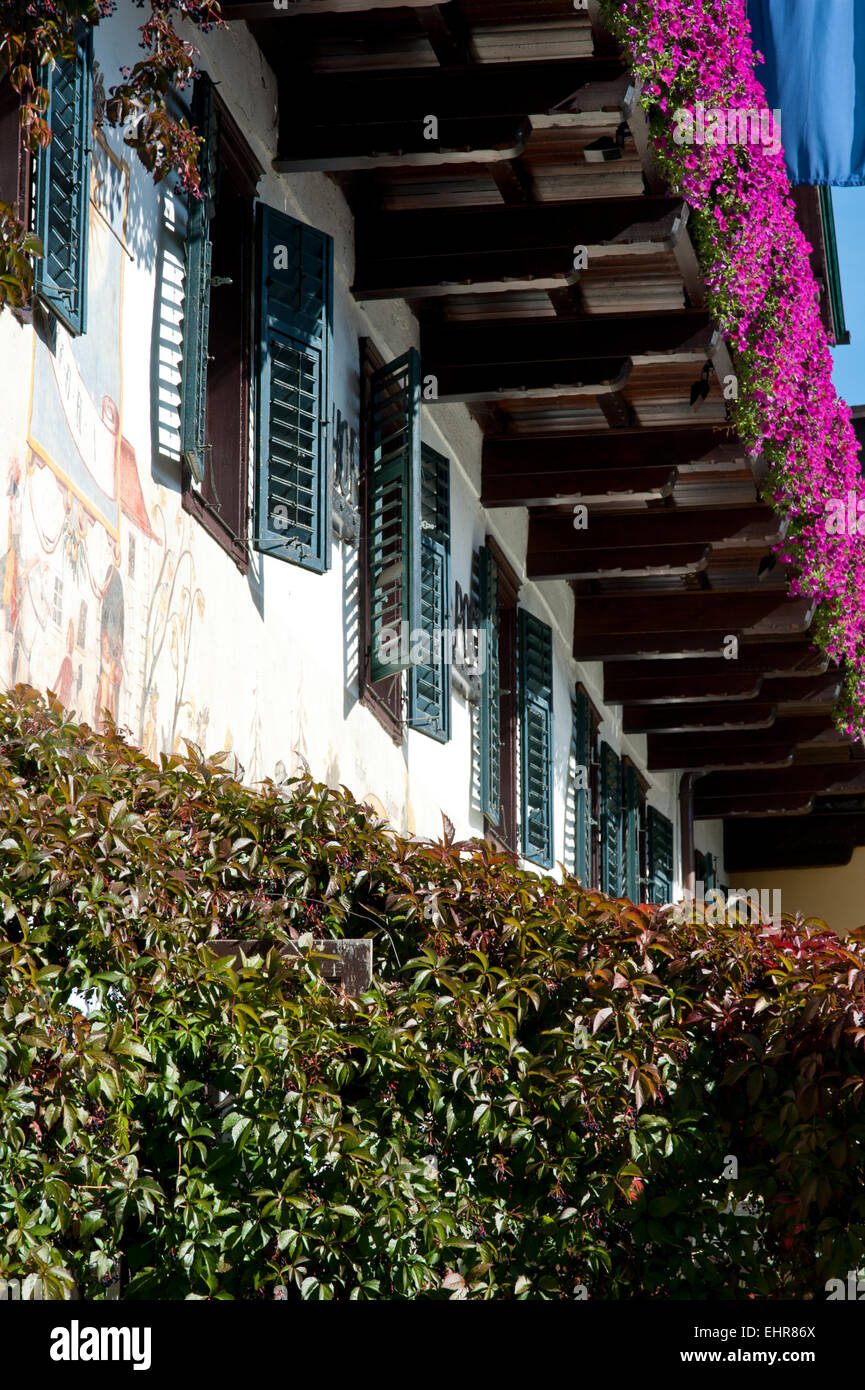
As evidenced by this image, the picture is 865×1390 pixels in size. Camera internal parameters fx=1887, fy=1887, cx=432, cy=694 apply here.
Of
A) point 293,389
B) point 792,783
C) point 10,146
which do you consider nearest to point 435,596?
point 293,389

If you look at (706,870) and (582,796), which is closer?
(582,796)

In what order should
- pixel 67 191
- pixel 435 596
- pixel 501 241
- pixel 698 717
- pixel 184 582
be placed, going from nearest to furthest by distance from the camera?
pixel 67 191
pixel 184 582
pixel 501 241
pixel 435 596
pixel 698 717

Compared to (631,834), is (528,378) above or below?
above

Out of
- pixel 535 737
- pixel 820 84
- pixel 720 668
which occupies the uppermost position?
pixel 820 84

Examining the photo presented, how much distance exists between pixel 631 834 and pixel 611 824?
91 centimetres

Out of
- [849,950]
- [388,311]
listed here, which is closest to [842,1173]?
[849,950]

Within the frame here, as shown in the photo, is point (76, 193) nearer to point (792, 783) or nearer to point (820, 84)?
point (820, 84)

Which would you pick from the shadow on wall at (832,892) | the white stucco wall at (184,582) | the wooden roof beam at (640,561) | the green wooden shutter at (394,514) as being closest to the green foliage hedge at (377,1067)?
the white stucco wall at (184,582)

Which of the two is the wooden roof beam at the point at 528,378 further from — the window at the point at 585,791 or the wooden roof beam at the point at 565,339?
the window at the point at 585,791

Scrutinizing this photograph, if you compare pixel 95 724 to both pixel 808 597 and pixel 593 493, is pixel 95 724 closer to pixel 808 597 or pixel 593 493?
pixel 593 493

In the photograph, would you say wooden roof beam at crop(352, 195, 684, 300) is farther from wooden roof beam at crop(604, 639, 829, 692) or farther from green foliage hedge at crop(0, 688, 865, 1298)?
wooden roof beam at crop(604, 639, 829, 692)

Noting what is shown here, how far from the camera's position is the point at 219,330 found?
699 cm

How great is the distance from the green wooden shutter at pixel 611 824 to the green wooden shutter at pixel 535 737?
2.28 metres

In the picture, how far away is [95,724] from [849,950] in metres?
2.16
